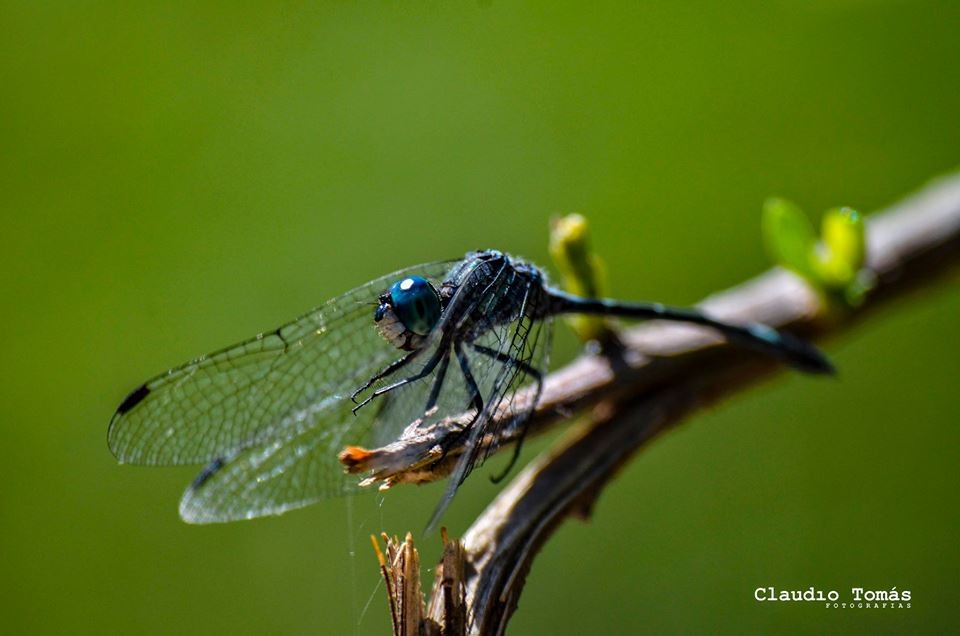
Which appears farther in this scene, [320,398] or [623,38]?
[623,38]

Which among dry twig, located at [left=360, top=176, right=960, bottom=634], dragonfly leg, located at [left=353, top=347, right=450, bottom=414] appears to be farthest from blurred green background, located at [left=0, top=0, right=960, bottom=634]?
dragonfly leg, located at [left=353, top=347, right=450, bottom=414]

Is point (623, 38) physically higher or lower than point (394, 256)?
higher

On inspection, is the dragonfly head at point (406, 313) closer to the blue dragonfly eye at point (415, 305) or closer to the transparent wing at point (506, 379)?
the blue dragonfly eye at point (415, 305)

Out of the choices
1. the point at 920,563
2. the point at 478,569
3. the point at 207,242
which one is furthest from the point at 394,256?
the point at 920,563

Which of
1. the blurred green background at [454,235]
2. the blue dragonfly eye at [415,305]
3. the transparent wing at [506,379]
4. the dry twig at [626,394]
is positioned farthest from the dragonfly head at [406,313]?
the blurred green background at [454,235]

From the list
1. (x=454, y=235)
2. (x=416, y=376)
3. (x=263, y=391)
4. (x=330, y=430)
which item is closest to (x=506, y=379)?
(x=416, y=376)

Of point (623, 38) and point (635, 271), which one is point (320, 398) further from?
point (623, 38)
